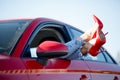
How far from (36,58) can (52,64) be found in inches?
9.1

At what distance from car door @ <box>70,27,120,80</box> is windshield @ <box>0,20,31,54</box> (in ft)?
3.54

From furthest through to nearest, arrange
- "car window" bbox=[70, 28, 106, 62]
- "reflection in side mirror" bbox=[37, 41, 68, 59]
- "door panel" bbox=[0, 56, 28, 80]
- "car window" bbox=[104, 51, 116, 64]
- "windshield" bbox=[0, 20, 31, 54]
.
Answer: "car window" bbox=[104, 51, 116, 64] < "car window" bbox=[70, 28, 106, 62] < "windshield" bbox=[0, 20, 31, 54] < "reflection in side mirror" bbox=[37, 41, 68, 59] < "door panel" bbox=[0, 56, 28, 80]

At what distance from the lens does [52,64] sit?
→ 13.5 ft

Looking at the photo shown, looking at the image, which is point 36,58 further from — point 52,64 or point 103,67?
point 103,67

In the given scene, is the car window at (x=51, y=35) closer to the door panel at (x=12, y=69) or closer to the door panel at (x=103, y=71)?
the door panel at (x=103, y=71)

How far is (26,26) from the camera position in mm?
4191

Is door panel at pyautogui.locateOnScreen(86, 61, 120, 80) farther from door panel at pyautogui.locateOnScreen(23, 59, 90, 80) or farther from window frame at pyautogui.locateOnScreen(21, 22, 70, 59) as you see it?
window frame at pyautogui.locateOnScreen(21, 22, 70, 59)

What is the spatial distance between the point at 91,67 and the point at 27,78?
1.72m

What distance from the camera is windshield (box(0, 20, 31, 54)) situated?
3.91 metres

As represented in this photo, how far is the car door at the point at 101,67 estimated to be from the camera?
528 cm

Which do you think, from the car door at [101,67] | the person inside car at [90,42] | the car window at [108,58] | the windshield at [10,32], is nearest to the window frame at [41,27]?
the windshield at [10,32]

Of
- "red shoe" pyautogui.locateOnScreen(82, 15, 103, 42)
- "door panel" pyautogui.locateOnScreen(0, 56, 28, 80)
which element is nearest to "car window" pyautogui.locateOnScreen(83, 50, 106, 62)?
"red shoe" pyautogui.locateOnScreen(82, 15, 103, 42)

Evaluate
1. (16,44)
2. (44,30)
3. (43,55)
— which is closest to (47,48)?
(43,55)

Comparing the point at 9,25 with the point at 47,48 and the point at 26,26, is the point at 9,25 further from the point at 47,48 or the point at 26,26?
the point at 47,48
